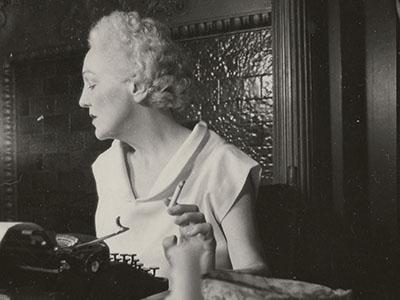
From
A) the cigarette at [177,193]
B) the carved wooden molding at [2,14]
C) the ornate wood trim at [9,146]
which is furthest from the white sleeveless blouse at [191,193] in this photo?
the carved wooden molding at [2,14]

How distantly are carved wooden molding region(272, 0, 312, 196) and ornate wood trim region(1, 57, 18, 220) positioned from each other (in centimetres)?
153

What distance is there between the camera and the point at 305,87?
→ 75.7 inches

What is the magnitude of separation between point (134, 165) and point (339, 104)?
0.75m

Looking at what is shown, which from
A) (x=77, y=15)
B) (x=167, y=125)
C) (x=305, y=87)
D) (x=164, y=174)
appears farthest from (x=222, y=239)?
(x=77, y=15)

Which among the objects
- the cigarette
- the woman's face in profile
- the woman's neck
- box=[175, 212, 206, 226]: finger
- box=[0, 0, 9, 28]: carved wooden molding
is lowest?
box=[175, 212, 206, 226]: finger

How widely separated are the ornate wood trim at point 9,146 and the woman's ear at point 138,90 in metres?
1.43

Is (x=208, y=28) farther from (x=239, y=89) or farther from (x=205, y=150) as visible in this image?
(x=205, y=150)

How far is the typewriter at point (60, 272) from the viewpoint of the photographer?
1.17 metres

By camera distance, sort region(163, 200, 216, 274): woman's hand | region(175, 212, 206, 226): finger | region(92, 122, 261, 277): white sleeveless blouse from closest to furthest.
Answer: region(163, 200, 216, 274): woman's hand, region(175, 212, 206, 226): finger, region(92, 122, 261, 277): white sleeveless blouse

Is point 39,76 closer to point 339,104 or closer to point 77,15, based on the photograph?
point 77,15

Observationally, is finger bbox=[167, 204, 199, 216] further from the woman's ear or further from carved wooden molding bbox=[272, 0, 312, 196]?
Answer: carved wooden molding bbox=[272, 0, 312, 196]

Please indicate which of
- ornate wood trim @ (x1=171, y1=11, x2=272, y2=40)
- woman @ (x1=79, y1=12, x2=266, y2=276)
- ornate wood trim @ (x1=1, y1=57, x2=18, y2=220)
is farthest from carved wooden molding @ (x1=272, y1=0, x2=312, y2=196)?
ornate wood trim @ (x1=1, y1=57, x2=18, y2=220)

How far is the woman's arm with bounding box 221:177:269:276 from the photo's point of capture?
4.73 feet

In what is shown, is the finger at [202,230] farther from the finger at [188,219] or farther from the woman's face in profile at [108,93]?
the woman's face in profile at [108,93]
